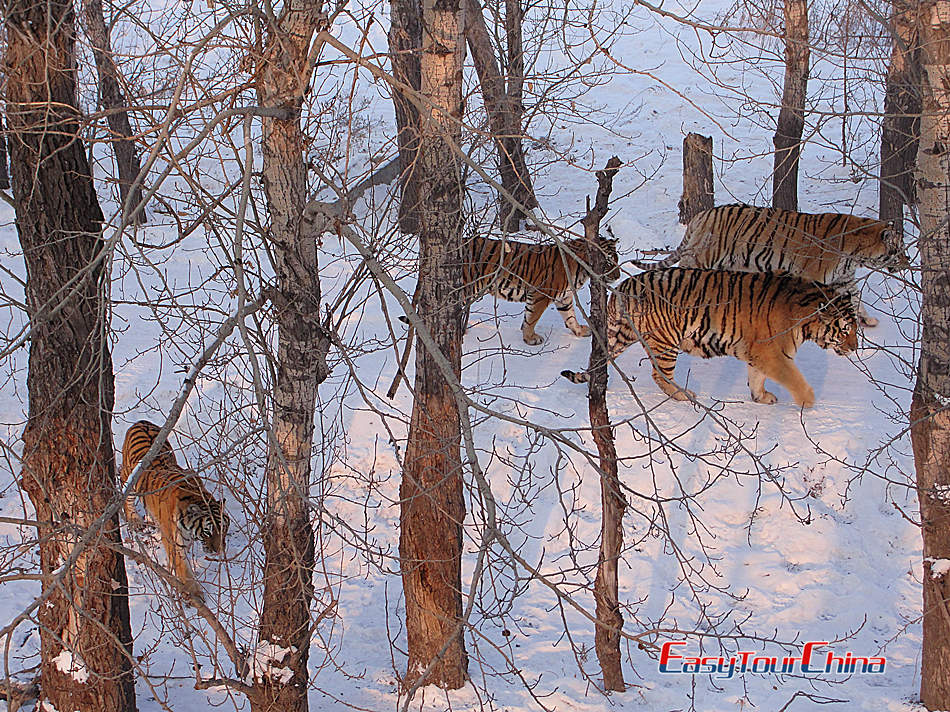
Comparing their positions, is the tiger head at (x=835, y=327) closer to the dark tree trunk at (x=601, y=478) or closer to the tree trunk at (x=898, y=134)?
the tree trunk at (x=898, y=134)

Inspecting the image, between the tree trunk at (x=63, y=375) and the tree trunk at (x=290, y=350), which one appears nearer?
the tree trunk at (x=290, y=350)

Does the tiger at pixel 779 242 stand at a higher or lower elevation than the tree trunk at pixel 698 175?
lower

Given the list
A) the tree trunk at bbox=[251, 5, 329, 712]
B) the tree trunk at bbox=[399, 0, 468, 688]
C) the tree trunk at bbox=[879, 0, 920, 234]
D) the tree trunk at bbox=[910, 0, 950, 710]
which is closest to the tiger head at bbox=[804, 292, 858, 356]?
the tree trunk at bbox=[879, 0, 920, 234]

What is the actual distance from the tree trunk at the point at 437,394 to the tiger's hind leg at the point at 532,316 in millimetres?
3761

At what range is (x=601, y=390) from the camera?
532cm

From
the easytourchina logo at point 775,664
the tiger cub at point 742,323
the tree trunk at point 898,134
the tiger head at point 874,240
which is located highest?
the tree trunk at point 898,134

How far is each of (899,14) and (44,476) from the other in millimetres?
5279

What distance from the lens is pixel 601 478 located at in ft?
18.3

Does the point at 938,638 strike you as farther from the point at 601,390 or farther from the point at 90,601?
the point at 90,601

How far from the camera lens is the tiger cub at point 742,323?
307 inches

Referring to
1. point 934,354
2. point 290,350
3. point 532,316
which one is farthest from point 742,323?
point 290,350

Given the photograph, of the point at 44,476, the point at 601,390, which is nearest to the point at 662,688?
the point at 601,390

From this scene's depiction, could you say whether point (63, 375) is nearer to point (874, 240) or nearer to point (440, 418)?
point (440, 418)

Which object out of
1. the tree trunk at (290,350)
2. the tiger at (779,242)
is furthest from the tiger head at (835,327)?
the tree trunk at (290,350)
